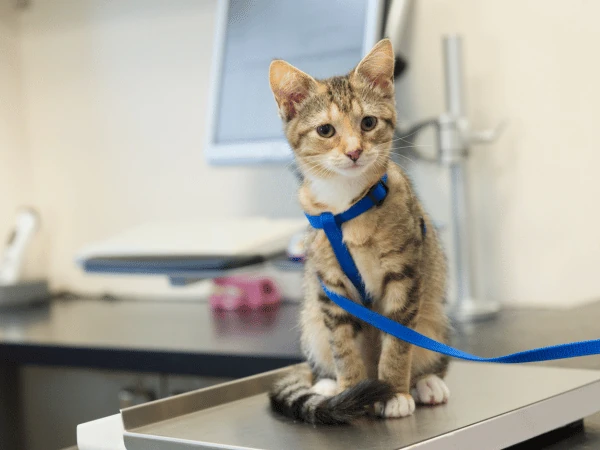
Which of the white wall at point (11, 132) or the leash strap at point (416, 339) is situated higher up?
the white wall at point (11, 132)

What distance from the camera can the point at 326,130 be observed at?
76cm

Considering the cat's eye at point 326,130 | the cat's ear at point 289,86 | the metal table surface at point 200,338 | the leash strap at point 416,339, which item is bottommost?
the metal table surface at point 200,338

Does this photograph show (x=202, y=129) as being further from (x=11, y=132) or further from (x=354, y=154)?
(x=354, y=154)

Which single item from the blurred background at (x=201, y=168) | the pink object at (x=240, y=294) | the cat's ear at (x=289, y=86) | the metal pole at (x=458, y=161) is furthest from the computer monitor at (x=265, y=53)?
the cat's ear at (x=289, y=86)

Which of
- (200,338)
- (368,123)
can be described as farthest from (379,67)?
(200,338)

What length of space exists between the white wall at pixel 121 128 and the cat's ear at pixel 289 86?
1163 millimetres

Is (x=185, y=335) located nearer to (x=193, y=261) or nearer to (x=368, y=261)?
(x=193, y=261)

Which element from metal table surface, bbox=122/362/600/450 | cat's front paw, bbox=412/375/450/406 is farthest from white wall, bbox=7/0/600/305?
cat's front paw, bbox=412/375/450/406

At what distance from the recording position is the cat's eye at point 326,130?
0.76 meters

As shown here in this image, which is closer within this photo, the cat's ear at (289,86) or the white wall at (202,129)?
the cat's ear at (289,86)

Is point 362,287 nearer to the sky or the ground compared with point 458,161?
nearer to the ground

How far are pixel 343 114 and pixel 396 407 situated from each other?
266mm

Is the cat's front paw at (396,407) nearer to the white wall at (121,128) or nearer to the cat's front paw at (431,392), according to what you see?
the cat's front paw at (431,392)

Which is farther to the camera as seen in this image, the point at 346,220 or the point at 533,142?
the point at 533,142
